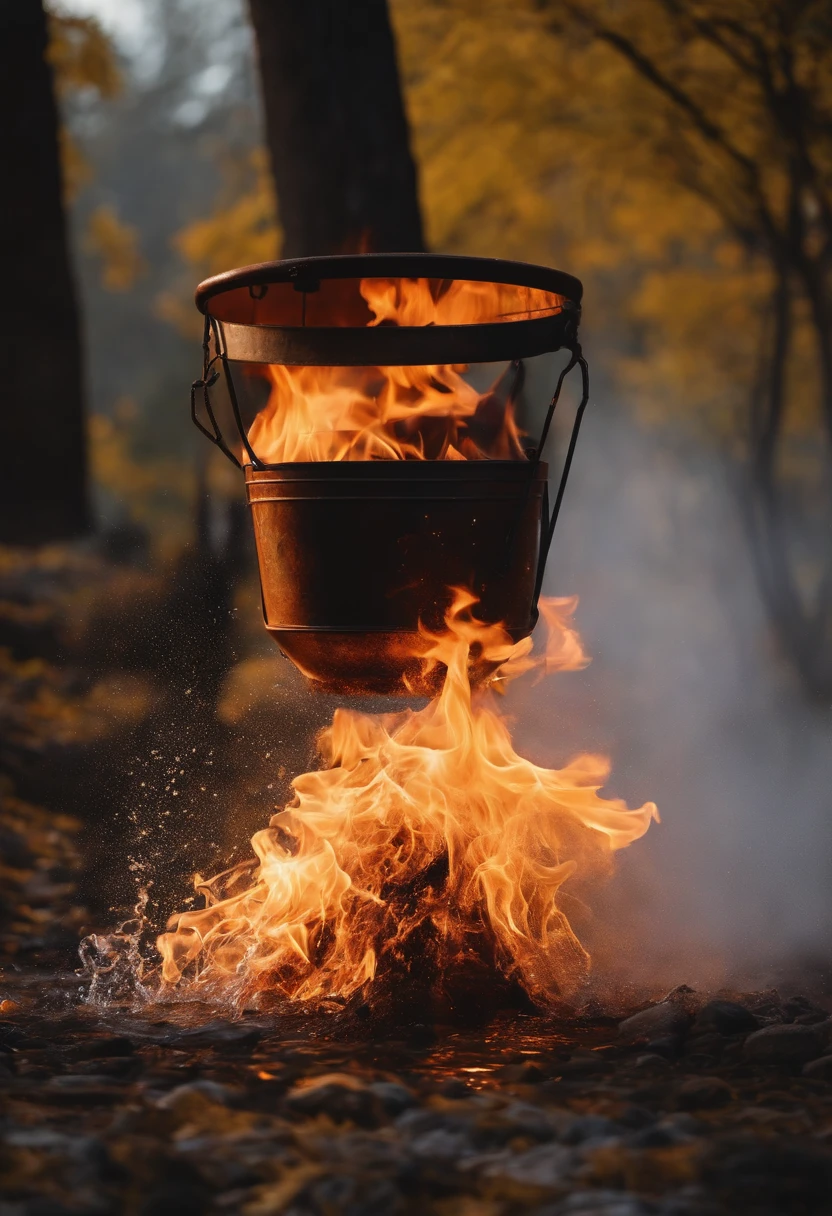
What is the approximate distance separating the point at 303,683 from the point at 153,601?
222cm

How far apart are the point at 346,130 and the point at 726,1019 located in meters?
4.31

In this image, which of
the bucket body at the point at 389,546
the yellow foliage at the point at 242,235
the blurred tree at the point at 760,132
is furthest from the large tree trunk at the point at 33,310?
the bucket body at the point at 389,546

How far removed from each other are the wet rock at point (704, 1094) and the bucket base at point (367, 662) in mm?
1444

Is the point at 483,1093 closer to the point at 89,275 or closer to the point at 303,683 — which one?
the point at 303,683

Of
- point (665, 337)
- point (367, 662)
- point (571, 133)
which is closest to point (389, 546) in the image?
point (367, 662)

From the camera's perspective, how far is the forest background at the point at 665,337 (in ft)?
19.1

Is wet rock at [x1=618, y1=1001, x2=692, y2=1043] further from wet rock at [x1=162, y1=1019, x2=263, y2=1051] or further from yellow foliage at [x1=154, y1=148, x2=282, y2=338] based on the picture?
yellow foliage at [x1=154, y1=148, x2=282, y2=338]

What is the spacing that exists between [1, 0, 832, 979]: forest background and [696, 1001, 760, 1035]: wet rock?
3.45 feet

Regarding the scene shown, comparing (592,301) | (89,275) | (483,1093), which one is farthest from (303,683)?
(89,275)

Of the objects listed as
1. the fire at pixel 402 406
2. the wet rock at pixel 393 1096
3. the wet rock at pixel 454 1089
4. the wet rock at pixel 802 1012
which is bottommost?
the wet rock at pixel 802 1012

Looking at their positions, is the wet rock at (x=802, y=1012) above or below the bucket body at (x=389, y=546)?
below

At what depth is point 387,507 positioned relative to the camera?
147 inches

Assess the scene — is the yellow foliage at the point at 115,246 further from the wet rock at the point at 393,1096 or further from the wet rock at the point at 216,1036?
the wet rock at the point at 393,1096

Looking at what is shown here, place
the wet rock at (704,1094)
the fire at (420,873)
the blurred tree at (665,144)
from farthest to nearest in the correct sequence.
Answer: the blurred tree at (665,144) < the fire at (420,873) < the wet rock at (704,1094)
